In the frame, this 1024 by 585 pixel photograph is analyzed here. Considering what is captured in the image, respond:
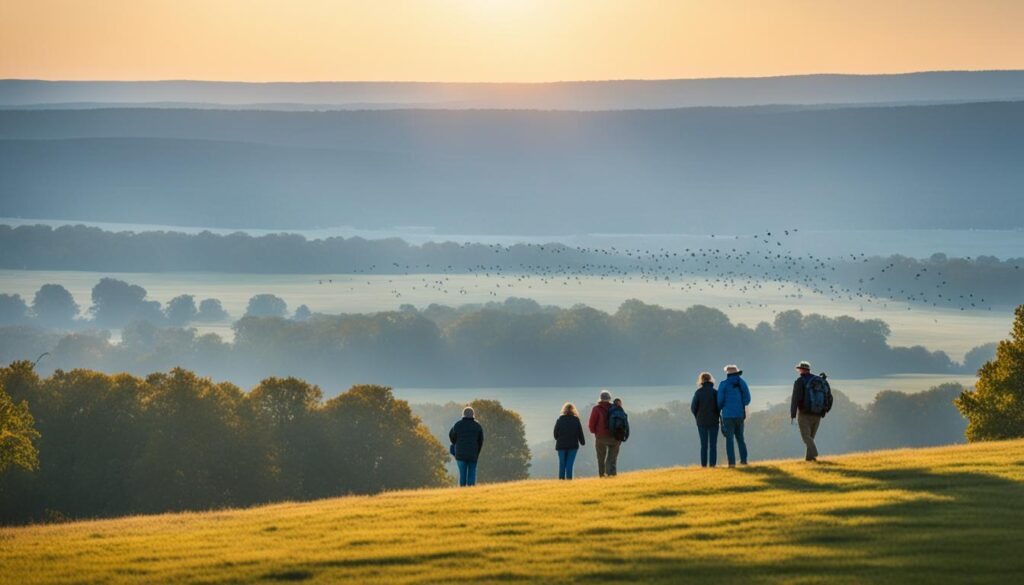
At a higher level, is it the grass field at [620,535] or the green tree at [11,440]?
the green tree at [11,440]

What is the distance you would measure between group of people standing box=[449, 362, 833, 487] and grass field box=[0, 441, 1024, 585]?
4.00 ft

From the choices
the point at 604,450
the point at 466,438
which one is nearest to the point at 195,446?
the point at 466,438

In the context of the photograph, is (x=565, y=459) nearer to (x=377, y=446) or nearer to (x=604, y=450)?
(x=604, y=450)

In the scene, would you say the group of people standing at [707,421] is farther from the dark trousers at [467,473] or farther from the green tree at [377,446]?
the green tree at [377,446]

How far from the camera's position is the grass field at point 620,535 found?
2536cm

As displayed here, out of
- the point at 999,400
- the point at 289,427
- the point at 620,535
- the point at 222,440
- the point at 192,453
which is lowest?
the point at 620,535

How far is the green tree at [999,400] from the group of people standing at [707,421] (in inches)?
1212

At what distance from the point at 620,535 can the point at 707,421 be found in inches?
405

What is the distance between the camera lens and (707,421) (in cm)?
3856

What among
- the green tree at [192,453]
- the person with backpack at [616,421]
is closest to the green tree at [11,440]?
the person with backpack at [616,421]

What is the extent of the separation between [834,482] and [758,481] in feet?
6.32

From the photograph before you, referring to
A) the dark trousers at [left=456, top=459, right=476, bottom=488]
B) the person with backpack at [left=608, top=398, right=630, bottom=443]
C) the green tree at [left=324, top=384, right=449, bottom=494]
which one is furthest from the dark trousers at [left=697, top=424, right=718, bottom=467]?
the green tree at [left=324, top=384, right=449, bottom=494]

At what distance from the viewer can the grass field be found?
998 inches

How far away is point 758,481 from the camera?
1387 inches
